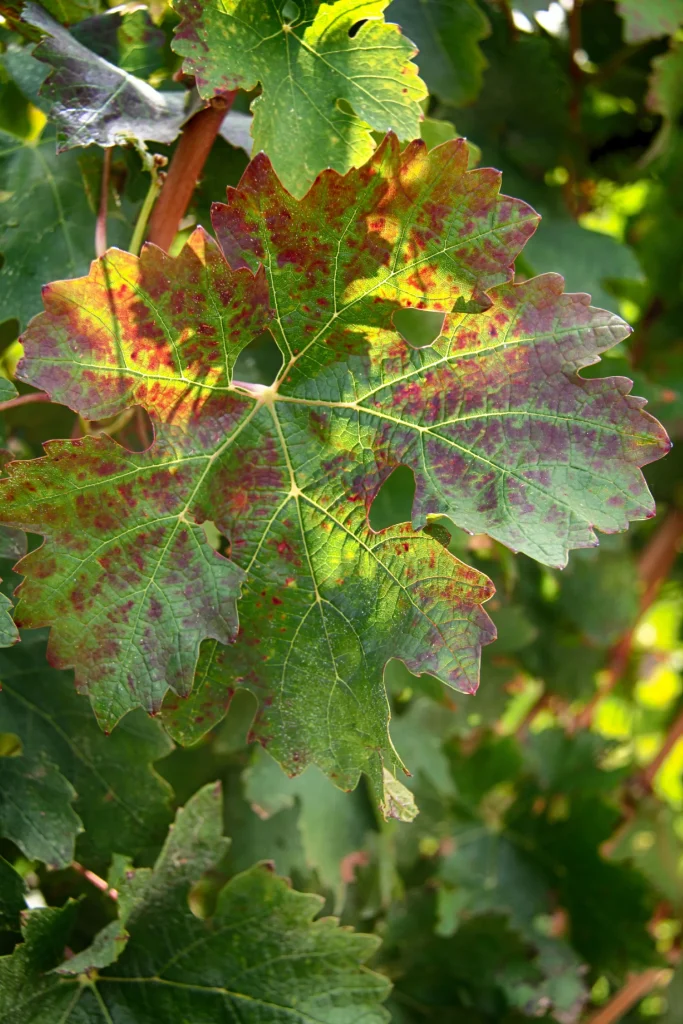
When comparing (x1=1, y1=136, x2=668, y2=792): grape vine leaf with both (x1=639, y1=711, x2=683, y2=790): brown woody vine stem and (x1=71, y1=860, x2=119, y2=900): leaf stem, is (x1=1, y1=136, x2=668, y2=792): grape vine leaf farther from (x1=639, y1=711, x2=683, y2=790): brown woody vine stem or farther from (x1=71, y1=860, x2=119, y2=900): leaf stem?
(x1=639, y1=711, x2=683, y2=790): brown woody vine stem

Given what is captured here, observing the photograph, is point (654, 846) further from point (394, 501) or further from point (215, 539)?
point (215, 539)

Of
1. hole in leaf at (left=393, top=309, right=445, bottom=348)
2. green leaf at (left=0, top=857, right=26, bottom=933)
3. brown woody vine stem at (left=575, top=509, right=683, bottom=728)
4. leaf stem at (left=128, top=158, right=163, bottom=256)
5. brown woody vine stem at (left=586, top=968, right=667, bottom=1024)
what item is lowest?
brown woody vine stem at (left=586, top=968, right=667, bottom=1024)

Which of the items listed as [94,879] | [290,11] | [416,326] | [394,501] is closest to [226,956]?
[94,879]

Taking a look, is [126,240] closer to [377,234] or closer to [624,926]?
[377,234]

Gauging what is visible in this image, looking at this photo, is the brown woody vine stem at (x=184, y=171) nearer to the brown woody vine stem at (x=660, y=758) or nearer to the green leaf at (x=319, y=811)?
the green leaf at (x=319, y=811)

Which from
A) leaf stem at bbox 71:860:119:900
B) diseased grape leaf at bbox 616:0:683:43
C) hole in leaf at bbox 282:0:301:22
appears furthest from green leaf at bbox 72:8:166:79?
leaf stem at bbox 71:860:119:900

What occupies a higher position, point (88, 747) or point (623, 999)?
point (88, 747)
